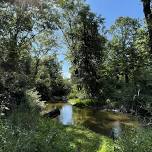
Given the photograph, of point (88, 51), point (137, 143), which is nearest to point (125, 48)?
point (88, 51)

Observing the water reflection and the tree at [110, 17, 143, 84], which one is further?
the tree at [110, 17, 143, 84]

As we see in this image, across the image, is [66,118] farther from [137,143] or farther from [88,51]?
[88,51]

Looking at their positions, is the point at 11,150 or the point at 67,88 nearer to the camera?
the point at 11,150

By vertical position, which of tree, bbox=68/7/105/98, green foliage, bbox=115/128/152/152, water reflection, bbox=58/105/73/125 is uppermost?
tree, bbox=68/7/105/98

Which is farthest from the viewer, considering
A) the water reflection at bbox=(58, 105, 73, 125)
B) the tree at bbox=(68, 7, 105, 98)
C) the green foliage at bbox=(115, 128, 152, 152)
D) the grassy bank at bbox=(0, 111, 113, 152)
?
the tree at bbox=(68, 7, 105, 98)

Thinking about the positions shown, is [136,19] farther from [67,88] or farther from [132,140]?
[132,140]

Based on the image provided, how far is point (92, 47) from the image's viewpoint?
52.9m

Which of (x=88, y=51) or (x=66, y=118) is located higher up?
(x=88, y=51)

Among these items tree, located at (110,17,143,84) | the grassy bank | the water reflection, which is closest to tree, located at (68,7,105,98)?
tree, located at (110,17,143,84)

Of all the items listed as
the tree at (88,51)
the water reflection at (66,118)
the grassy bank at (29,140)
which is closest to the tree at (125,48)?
the tree at (88,51)

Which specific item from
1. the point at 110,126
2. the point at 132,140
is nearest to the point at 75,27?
the point at 110,126

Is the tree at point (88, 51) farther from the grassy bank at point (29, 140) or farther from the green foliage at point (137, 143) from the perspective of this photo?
the green foliage at point (137, 143)

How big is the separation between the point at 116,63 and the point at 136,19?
8.91 metres

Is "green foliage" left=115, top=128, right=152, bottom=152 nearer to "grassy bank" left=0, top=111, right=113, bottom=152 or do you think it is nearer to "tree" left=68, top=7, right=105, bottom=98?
"grassy bank" left=0, top=111, right=113, bottom=152
